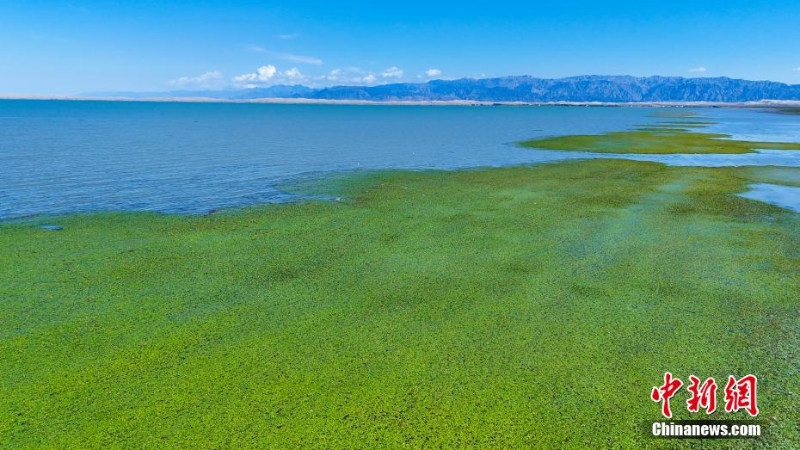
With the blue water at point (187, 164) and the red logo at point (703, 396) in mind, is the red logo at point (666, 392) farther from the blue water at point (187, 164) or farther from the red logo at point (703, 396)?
the blue water at point (187, 164)

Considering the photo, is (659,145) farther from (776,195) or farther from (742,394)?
(742,394)

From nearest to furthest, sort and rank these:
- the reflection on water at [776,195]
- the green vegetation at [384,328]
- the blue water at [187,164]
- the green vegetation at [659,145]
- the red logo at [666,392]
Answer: the green vegetation at [384,328]
the red logo at [666,392]
the reflection on water at [776,195]
the blue water at [187,164]
the green vegetation at [659,145]

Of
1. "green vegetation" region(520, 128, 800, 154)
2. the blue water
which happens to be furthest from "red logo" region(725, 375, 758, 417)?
"green vegetation" region(520, 128, 800, 154)

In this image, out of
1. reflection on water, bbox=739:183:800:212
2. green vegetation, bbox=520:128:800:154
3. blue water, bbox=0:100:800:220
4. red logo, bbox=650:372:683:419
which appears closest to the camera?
red logo, bbox=650:372:683:419

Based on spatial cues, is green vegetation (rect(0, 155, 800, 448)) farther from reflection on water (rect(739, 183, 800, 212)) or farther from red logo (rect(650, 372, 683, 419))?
reflection on water (rect(739, 183, 800, 212))

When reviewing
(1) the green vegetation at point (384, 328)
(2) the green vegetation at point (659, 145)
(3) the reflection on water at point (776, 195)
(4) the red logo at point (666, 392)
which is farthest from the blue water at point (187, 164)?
(4) the red logo at point (666, 392)

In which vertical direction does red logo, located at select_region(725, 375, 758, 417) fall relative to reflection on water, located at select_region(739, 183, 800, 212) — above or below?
below

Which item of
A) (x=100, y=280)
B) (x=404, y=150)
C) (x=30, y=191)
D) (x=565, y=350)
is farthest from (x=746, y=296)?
(x=404, y=150)

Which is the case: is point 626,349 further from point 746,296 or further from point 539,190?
point 539,190

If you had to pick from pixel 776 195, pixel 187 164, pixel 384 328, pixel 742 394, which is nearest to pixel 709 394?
pixel 742 394
